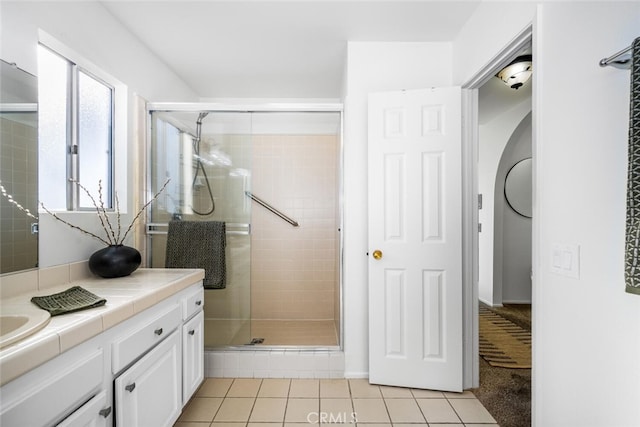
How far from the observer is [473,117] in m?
2.07

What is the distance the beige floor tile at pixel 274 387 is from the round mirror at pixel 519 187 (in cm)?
347

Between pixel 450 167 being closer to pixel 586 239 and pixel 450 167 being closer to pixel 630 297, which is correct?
pixel 586 239

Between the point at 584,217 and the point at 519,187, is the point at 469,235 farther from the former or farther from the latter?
the point at 519,187

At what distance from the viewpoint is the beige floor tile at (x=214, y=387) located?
202 cm

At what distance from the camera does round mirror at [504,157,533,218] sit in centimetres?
384

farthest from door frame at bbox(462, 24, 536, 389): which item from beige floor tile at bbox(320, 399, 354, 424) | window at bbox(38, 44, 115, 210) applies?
window at bbox(38, 44, 115, 210)

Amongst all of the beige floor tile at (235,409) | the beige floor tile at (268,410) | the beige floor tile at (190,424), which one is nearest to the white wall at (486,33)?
the beige floor tile at (268,410)

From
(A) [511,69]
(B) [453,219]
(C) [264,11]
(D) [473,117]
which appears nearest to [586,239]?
(B) [453,219]

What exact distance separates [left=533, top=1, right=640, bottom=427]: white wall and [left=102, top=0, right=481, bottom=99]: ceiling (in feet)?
2.96

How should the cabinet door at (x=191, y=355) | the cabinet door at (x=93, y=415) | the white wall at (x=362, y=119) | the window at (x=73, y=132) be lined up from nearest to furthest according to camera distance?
1. the cabinet door at (x=93, y=415)
2. the window at (x=73, y=132)
3. the cabinet door at (x=191, y=355)
4. the white wall at (x=362, y=119)

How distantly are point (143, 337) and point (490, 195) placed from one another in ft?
13.1

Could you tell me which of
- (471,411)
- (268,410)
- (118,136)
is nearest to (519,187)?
(471,411)

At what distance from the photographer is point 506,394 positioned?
199 cm

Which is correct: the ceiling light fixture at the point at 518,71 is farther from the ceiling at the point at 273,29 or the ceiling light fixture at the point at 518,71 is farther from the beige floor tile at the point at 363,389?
the beige floor tile at the point at 363,389
